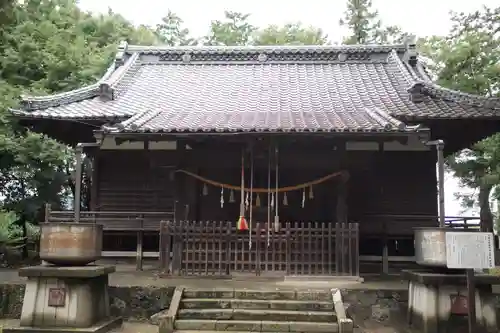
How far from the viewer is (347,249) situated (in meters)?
10.4

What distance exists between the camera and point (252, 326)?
8.06m

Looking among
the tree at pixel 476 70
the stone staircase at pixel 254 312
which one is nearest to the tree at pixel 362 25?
the tree at pixel 476 70

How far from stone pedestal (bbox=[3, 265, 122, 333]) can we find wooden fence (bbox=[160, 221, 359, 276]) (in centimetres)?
241

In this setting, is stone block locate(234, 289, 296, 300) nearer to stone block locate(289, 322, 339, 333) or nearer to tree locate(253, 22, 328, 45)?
stone block locate(289, 322, 339, 333)

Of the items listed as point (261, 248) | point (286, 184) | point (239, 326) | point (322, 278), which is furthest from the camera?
point (286, 184)

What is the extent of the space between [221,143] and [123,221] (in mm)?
3477

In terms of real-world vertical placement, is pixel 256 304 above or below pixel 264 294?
below

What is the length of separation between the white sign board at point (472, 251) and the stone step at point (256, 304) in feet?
8.40

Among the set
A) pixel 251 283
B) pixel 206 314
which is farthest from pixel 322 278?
pixel 206 314

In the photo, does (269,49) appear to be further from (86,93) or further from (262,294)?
(262,294)

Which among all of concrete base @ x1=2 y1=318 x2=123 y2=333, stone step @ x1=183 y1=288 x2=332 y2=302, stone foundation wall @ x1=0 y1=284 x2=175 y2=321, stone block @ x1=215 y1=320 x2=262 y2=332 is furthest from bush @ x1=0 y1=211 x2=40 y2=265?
stone block @ x1=215 y1=320 x2=262 y2=332

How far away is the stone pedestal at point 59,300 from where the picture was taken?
8.13m

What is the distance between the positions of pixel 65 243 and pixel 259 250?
3.96 m

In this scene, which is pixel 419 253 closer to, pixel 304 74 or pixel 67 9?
pixel 304 74
